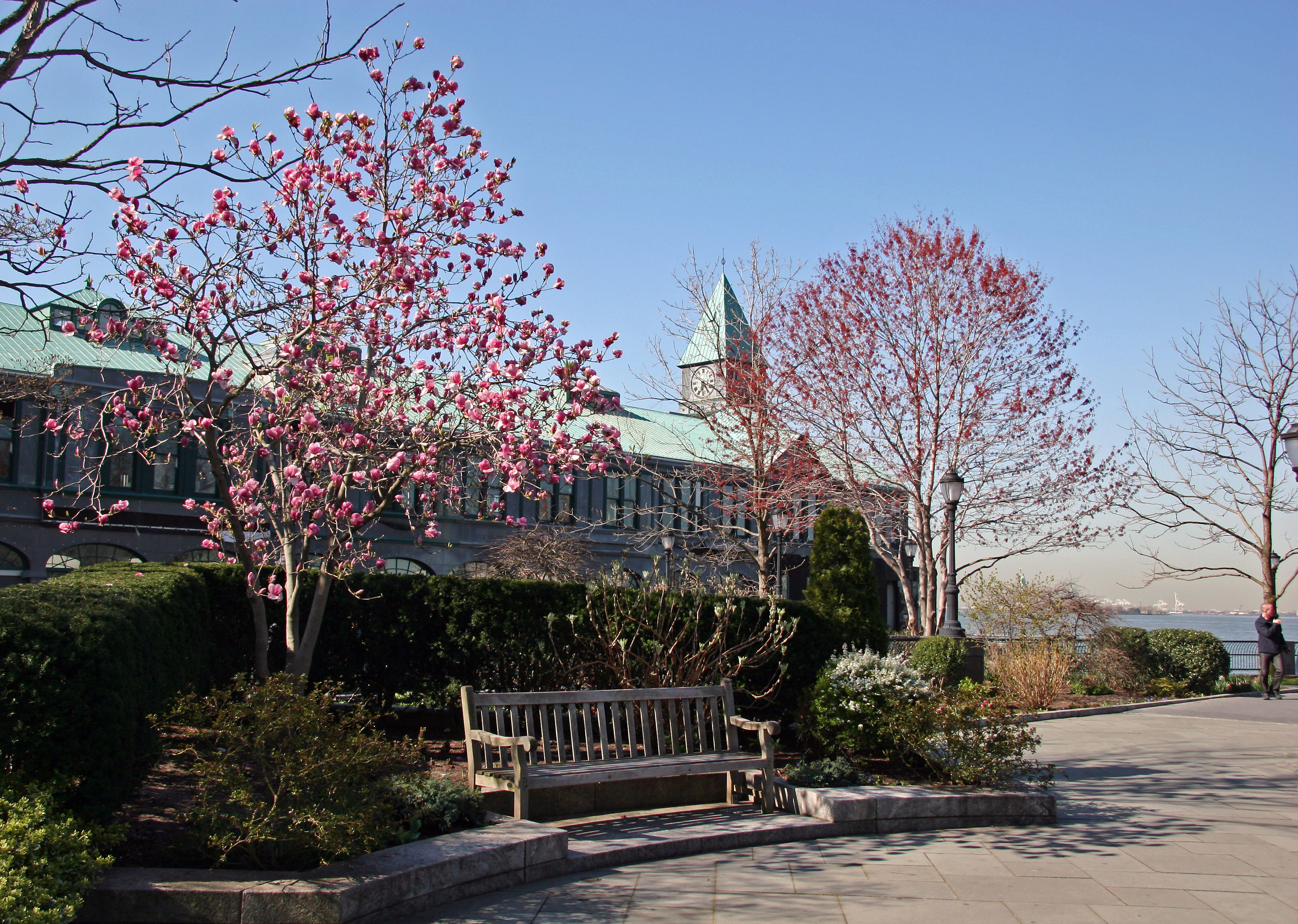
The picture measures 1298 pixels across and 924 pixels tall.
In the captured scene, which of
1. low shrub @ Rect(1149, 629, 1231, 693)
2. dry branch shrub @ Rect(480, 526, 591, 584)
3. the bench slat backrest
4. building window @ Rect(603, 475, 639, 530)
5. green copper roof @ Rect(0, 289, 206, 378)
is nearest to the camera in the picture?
the bench slat backrest

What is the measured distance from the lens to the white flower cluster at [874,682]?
26.3 feet

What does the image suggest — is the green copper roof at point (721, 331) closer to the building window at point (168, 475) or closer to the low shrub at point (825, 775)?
the low shrub at point (825, 775)

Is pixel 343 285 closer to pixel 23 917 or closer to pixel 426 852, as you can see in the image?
pixel 426 852

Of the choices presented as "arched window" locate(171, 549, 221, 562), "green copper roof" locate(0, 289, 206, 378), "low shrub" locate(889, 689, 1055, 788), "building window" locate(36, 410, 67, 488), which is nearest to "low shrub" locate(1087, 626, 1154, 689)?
"low shrub" locate(889, 689, 1055, 788)

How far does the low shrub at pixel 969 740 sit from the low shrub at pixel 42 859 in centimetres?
546

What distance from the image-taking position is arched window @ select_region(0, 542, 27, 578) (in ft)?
100

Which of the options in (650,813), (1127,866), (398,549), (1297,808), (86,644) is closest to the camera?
(86,644)

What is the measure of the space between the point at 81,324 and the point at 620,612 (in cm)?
479

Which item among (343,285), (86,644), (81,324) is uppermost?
(343,285)

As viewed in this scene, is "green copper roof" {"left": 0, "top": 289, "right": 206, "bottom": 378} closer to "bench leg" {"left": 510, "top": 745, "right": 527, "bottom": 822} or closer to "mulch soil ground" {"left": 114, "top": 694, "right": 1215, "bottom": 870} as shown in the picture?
"mulch soil ground" {"left": 114, "top": 694, "right": 1215, "bottom": 870}

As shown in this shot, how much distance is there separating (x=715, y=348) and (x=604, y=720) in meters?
12.8

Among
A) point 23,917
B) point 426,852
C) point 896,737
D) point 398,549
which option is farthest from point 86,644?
point 398,549

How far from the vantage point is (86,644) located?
14.8 ft

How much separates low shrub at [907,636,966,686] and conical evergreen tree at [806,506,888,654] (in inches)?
253
